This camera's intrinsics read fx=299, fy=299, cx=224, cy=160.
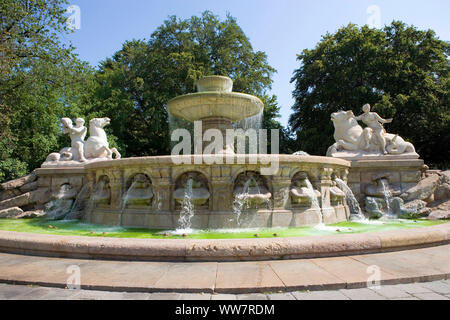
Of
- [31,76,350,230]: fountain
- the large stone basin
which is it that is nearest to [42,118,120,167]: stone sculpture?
[31,76,350,230]: fountain

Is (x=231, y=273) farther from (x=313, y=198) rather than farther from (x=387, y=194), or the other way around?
(x=387, y=194)

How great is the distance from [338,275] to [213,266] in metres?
1.47

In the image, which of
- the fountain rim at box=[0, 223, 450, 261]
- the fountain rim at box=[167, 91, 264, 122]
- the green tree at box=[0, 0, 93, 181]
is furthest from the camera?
the green tree at box=[0, 0, 93, 181]

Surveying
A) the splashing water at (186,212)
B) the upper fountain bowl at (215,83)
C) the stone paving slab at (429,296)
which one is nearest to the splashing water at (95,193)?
the splashing water at (186,212)

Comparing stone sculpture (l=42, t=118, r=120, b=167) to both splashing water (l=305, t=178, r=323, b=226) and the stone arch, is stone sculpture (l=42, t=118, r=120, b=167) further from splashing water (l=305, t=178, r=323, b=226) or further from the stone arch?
splashing water (l=305, t=178, r=323, b=226)

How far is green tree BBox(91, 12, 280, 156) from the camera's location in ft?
79.1

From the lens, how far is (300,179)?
6625 mm

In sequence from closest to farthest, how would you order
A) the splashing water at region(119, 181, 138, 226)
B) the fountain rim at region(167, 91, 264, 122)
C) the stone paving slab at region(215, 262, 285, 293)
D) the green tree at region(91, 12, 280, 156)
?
1. the stone paving slab at region(215, 262, 285, 293)
2. the splashing water at region(119, 181, 138, 226)
3. the fountain rim at region(167, 91, 264, 122)
4. the green tree at region(91, 12, 280, 156)

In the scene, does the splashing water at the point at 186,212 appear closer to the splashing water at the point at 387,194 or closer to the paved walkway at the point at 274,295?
the paved walkway at the point at 274,295

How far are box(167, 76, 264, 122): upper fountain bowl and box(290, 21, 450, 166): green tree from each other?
14156 mm

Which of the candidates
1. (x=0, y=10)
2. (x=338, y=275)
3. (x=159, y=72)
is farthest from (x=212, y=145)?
(x=159, y=72)

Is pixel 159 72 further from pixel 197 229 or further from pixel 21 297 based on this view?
pixel 21 297

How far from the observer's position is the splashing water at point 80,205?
8500mm

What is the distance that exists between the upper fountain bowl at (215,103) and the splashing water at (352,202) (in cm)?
371
